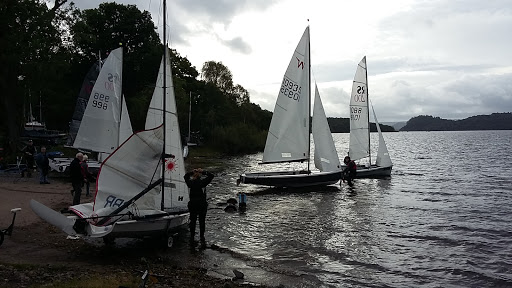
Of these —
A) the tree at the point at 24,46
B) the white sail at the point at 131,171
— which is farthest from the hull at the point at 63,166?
the white sail at the point at 131,171

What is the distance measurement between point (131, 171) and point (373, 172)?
93.5 ft

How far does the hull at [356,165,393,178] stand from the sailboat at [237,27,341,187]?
6963 mm

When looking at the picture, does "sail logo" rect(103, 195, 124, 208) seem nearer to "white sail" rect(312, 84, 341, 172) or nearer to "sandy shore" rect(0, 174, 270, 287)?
"sandy shore" rect(0, 174, 270, 287)

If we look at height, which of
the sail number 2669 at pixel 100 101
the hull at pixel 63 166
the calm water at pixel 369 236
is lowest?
the calm water at pixel 369 236

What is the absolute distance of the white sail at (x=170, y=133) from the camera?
13.4 meters

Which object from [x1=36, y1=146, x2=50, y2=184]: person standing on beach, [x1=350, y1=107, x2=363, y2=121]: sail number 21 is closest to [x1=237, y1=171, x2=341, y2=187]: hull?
[x1=350, y1=107, x2=363, y2=121]: sail number 21

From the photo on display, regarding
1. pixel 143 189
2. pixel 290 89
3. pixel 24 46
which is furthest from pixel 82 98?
pixel 143 189

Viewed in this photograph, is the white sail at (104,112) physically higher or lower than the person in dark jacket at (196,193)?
higher

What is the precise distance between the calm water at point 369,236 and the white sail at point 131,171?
3881mm

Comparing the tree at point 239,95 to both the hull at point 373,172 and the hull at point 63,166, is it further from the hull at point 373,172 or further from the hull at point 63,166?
the hull at point 63,166

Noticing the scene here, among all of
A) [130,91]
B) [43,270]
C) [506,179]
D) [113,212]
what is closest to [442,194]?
[506,179]

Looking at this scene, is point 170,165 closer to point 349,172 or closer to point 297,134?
point 297,134

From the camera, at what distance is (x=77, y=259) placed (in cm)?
1116

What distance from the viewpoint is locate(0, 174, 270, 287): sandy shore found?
9.39m
